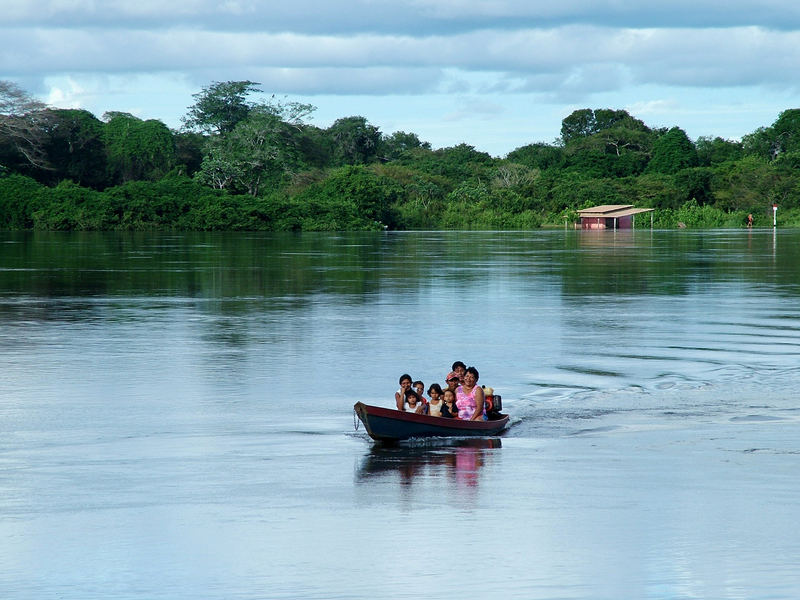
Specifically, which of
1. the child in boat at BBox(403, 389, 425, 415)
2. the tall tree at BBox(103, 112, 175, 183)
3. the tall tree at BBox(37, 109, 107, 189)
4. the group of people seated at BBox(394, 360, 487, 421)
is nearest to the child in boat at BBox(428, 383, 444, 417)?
A: the group of people seated at BBox(394, 360, 487, 421)

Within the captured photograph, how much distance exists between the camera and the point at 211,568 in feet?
27.6

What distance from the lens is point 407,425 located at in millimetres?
12672

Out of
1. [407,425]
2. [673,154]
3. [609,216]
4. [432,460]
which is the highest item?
[673,154]

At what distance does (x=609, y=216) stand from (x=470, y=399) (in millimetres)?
102905

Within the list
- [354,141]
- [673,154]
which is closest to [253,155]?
[354,141]

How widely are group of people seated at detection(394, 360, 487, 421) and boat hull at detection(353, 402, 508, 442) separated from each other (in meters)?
0.21

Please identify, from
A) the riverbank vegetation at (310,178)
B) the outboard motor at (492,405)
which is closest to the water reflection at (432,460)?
the outboard motor at (492,405)

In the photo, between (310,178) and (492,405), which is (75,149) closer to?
(310,178)

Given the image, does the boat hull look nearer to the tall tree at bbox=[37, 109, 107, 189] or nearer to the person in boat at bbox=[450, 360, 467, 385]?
the person in boat at bbox=[450, 360, 467, 385]

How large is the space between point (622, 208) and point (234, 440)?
347ft

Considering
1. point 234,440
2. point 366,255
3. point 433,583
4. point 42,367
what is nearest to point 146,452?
point 234,440

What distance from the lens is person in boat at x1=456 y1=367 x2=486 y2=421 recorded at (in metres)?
13.3

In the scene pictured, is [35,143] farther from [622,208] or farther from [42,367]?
[42,367]

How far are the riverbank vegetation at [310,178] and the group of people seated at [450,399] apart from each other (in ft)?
300
